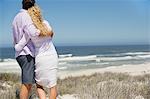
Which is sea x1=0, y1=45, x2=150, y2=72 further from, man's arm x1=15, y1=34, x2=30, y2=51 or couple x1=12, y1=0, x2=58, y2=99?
man's arm x1=15, y1=34, x2=30, y2=51

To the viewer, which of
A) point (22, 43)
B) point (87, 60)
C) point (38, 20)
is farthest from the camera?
point (87, 60)

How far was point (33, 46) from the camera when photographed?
6355 millimetres

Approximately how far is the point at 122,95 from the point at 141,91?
1219 mm

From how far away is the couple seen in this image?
627 centimetres

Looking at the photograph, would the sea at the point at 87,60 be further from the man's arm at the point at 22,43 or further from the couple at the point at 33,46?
the man's arm at the point at 22,43

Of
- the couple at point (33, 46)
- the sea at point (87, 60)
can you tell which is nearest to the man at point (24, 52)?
the couple at point (33, 46)

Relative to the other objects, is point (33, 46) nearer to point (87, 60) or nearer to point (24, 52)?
point (24, 52)

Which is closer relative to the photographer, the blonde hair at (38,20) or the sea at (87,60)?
the blonde hair at (38,20)

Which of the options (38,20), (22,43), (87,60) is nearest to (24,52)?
(22,43)

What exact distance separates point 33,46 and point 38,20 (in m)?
0.41

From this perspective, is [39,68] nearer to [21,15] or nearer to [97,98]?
[21,15]

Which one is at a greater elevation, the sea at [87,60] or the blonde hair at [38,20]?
the blonde hair at [38,20]

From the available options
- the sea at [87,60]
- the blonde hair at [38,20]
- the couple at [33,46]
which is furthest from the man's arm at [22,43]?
the sea at [87,60]

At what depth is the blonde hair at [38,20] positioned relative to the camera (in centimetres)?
627
